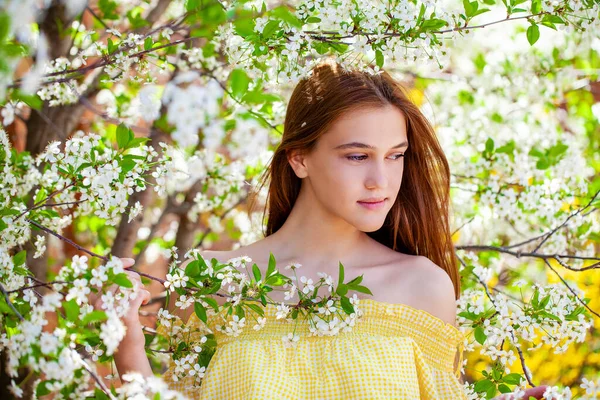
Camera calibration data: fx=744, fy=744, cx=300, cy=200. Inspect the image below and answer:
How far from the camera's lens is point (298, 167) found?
2.44 m

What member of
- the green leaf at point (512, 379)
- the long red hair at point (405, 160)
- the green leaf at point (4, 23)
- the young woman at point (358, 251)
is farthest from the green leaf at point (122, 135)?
the green leaf at point (512, 379)

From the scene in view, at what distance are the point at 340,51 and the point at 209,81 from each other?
3.78ft

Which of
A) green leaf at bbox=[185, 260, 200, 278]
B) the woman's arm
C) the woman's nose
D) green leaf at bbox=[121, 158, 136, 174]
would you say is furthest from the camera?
the woman's nose

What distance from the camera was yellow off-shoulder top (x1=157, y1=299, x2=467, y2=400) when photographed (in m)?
2.10

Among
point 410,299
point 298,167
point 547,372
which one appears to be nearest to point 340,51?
point 298,167

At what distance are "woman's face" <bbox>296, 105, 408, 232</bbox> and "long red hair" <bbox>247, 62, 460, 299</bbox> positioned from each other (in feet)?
0.17

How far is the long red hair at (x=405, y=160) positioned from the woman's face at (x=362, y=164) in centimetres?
5

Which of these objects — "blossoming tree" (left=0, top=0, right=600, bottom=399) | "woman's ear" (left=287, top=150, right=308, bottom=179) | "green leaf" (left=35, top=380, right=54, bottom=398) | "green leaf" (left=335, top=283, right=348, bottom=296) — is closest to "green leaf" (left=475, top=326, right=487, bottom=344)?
"blossoming tree" (left=0, top=0, right=600, bottom=399)

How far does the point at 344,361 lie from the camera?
7.04 ft

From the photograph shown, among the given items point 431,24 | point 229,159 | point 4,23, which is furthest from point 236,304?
point 229,159

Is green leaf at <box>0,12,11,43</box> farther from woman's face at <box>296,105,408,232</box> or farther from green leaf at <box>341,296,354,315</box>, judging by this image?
woman's face at <box>296,105,408,232</box>

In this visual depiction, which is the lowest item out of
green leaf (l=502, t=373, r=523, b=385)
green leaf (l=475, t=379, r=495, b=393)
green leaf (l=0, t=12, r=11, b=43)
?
green leaf (l=475, t=379, r=495, b=393)

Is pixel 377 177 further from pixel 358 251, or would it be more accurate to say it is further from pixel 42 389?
pixel 42 389

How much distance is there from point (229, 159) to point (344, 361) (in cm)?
220
